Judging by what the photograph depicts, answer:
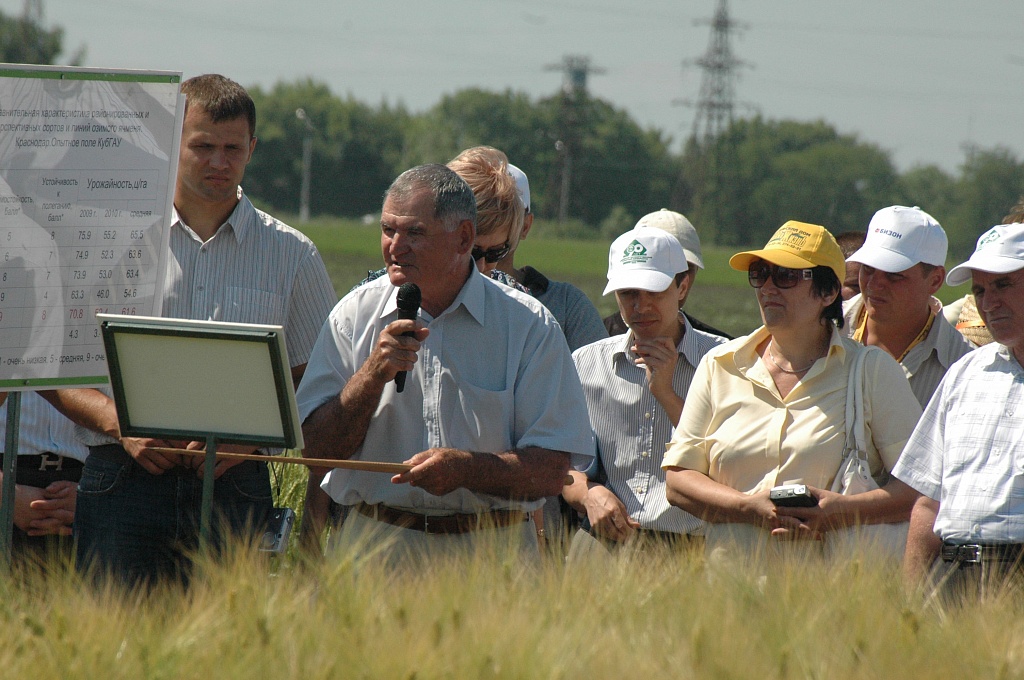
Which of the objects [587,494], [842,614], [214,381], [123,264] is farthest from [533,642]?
[587,494]

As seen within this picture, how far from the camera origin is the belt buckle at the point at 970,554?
4164 millimetres

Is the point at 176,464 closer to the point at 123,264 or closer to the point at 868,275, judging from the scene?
the point at 123,264

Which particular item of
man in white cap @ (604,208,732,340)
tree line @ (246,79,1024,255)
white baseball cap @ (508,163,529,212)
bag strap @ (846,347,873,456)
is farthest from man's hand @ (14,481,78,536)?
tree line @ (246,79,1024,255)

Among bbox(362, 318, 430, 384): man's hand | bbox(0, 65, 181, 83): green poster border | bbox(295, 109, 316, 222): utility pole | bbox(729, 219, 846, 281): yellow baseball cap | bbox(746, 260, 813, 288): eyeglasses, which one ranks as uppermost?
bbox(295, 109, 316, 222): utility pole

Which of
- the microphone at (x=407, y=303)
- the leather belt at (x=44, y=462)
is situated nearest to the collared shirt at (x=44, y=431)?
the leather belt at (x=44, y=462)

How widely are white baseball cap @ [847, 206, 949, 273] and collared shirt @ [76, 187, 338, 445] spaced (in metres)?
2.32

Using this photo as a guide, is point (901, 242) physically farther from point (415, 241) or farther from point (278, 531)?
point (278, 531)

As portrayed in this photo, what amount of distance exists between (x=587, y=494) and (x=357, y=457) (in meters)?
1.18

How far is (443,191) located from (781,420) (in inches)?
60.6

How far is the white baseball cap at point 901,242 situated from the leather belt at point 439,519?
1.94 meters

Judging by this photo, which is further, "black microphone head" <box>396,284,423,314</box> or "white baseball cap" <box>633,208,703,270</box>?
"white baseball cap" <box>633,208,703,270</box>

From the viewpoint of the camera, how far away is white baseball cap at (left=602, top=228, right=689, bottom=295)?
5293 millimetres

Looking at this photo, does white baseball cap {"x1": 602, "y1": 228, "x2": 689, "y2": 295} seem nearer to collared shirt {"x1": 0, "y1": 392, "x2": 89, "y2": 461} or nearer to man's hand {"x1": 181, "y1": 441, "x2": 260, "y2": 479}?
man's hand {"x1": 181, "y1": 441, "x2": 260, "y2": 479}

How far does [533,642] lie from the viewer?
9.19 ft
